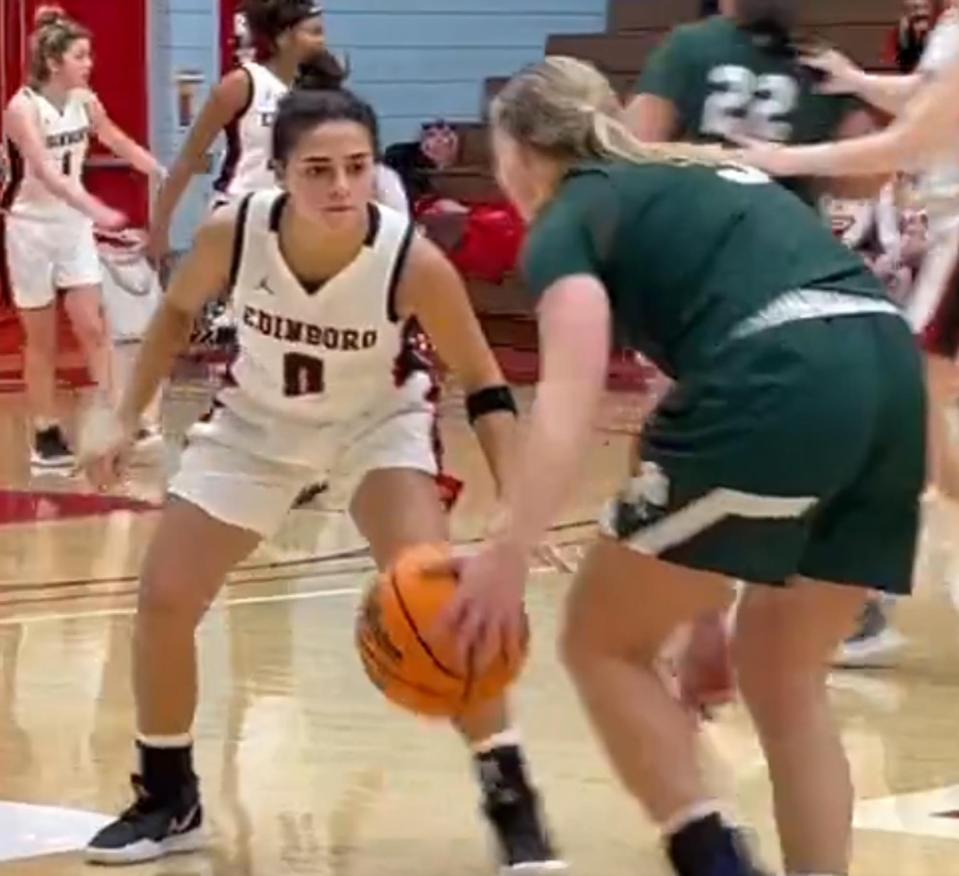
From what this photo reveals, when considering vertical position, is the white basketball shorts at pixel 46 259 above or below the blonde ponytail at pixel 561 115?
below

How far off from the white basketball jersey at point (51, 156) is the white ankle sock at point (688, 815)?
6959 millimetres

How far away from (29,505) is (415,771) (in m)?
4.30

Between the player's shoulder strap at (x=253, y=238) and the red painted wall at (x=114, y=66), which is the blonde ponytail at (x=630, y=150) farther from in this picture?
the red painted wall at (x=114, y=66)

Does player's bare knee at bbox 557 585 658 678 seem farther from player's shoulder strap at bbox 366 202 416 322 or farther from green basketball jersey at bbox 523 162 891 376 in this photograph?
player's shoulder strap at bbox 366 202 416 322

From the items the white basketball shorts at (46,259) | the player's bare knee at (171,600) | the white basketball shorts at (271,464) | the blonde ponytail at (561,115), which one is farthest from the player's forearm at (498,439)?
the white basketball shorts at (46,259)

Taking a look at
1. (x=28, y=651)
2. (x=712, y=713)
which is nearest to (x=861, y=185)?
(x=712, y=713)

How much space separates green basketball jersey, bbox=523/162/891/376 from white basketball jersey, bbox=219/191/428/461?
100cm

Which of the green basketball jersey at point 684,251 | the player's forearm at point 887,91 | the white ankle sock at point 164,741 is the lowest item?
the white ankle sock at point 164,741

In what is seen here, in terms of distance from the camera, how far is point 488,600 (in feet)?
12.1

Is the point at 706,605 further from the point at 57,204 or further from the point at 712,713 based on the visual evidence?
the point at 57,204

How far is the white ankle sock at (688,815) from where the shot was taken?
399cm

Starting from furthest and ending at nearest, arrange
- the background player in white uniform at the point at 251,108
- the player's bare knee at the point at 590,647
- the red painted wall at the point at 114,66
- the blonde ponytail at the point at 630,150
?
the red painted wall at the point at 114,66 → the background player in white uniform at the point at 251,108 → the player's bare knee at the point at 590,647 → the blonde ponytail at the point at 630,150

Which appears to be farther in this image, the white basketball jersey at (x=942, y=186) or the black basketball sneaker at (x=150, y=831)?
the white basketball jersey at (x=942, y=186)

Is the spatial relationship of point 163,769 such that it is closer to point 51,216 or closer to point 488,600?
point 488,600
